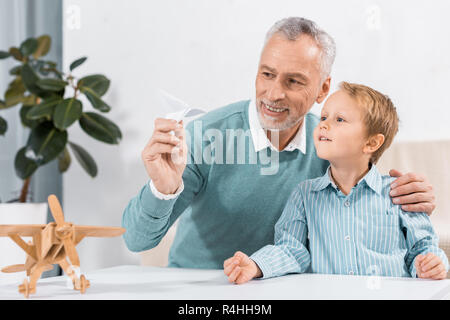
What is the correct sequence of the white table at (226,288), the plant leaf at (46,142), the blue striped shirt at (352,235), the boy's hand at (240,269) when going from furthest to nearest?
1. the plant leaf at (46,142)
2. the blue striped shirt at (352,235)
3. the boy's hand at (240,269)
4. the white table at (226,288)

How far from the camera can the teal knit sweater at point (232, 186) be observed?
1.28 meters

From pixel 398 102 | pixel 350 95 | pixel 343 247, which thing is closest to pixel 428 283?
pixel 343 247

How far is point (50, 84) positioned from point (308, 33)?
135 centimetres

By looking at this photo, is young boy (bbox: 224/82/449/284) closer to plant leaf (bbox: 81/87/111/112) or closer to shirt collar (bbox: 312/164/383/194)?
shirt collar (bbox: 312/164/383/194)

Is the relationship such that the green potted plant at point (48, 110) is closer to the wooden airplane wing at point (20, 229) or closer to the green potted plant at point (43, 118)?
the green potted plant at point (43, 118)

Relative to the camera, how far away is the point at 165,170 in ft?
3.23

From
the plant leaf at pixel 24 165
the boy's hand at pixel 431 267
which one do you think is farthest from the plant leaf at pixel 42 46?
the boy's hand at pixel 431 267

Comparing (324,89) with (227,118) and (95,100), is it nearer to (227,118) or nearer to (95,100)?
(227,118)

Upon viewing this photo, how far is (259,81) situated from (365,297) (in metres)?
0.59

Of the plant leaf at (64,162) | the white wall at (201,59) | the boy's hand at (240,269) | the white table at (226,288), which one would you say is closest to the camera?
the white table at (226,288)

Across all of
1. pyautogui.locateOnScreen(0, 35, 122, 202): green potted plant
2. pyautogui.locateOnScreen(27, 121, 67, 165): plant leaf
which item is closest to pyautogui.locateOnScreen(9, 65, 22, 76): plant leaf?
pyautogui.locateOnScreen(0, 35, 122, 202): green potted plant

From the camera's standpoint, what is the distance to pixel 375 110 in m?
1.01

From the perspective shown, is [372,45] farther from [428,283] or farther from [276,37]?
[428,283]

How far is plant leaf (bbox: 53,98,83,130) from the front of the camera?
1.99 metres
